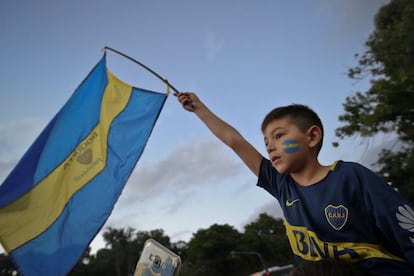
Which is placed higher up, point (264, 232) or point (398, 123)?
point (264, 232)

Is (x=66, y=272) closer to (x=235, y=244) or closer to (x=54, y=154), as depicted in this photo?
(x=54, y=154)

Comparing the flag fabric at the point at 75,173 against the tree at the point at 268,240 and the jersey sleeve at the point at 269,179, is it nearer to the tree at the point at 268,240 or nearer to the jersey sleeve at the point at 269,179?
the jersey sleeve at the point at 269,179

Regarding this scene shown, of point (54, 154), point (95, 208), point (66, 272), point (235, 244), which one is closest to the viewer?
point (66, 272)

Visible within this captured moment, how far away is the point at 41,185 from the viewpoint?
438 cm

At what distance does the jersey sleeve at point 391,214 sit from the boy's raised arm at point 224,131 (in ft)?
2.67

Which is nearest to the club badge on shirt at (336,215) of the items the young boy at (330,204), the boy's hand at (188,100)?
the young boy at (330,204)

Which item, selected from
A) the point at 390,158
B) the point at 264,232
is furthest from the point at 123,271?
the point at 390,158

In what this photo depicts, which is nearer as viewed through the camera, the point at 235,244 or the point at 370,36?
the point at 370,36

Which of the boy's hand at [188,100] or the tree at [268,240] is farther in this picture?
the tree at [268,240]

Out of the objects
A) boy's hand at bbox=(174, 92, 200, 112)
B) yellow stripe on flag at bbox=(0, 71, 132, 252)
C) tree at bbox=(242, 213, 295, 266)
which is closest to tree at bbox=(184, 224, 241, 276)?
tree at bbox=(242, 213, 295, 266)

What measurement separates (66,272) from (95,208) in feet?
2.53

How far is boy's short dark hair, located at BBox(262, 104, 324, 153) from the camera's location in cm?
193

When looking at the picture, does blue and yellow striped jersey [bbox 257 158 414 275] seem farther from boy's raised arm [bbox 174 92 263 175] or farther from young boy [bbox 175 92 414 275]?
boy's raised arm [bbox 174 92 263 175]

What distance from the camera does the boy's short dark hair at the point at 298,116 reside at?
1.93 m
